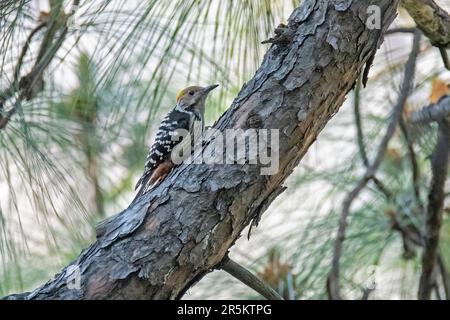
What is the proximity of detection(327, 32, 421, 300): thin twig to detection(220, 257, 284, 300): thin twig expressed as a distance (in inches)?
12.2

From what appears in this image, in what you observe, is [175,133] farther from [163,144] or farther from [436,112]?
[436,112]

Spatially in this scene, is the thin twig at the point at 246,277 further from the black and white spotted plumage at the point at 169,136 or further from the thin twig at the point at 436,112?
the thin twig at the point at 436,112

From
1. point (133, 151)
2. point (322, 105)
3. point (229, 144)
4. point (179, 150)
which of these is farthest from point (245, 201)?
point (133, 151)

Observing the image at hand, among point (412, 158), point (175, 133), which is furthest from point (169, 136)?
point (412, 158)

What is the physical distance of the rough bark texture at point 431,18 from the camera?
1855 mm

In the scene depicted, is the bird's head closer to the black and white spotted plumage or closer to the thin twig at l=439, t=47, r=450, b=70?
the black and white spotted plumage

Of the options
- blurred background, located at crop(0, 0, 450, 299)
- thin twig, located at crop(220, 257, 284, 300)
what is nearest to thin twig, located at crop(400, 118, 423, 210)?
blurred background, located at crop(0, 0, 450, 299)

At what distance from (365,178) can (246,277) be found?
0.59 meters

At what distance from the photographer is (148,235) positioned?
54.7 inches

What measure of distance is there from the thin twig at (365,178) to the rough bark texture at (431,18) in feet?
0.61

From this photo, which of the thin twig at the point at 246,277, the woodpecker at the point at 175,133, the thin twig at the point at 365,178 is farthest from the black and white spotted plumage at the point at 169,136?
the thin twig at the point at 246,277

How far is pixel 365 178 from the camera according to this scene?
201 centimetres

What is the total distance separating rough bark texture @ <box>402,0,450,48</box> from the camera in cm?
186

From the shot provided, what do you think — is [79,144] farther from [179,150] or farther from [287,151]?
[287,151]
